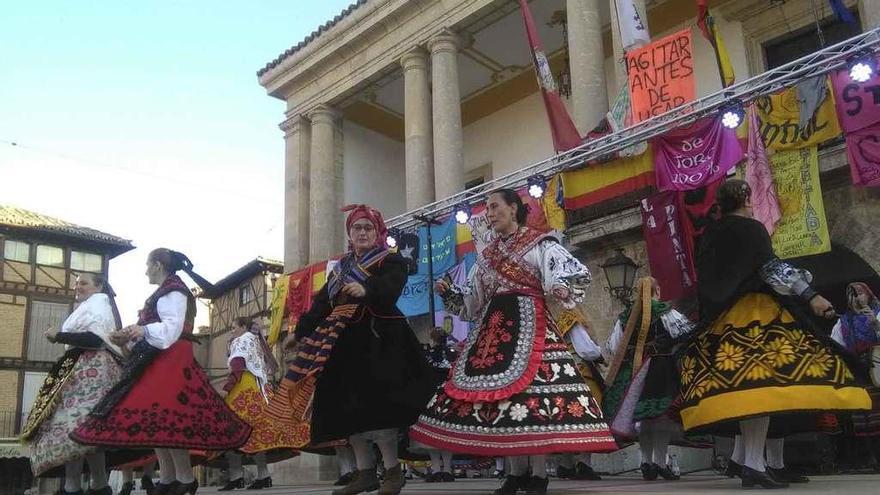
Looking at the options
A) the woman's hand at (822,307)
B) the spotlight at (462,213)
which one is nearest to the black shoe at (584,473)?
the woman's hand at (822,307)

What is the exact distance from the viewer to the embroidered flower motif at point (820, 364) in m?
4.10

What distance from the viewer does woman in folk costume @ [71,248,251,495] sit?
484cm

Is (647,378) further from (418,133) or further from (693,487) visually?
(418,133)

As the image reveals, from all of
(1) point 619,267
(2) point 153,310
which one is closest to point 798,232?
(1) point 619,267

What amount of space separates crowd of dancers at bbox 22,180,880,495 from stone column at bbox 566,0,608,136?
7924 millimetres

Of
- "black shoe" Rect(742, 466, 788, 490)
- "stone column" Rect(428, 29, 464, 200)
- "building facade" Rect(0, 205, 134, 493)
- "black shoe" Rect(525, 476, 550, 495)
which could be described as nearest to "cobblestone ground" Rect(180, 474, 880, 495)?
"black shoe" Rect(742, 466, 788, 490)

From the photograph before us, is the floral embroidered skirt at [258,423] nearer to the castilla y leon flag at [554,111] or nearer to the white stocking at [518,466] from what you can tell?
the white stocking at [518,466]

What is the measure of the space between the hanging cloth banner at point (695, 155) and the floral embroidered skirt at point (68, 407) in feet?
25.0

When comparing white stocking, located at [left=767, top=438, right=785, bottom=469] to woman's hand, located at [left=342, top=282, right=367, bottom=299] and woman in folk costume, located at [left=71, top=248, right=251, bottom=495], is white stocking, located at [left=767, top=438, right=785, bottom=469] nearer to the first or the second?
woman's hand, located at [left=342, top=282, right=367, bottom=299]

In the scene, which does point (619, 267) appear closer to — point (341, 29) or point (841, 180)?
point (841, 180)

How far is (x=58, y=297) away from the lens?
32.1 metres

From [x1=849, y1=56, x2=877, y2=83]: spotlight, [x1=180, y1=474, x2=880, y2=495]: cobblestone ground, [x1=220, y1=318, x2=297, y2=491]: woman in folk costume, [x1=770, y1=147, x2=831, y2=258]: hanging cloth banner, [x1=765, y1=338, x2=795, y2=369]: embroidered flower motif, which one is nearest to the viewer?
[x1=180, y1=474, x2=880, y2=495]: cobblestone ground

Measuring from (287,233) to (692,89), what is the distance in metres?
11.1

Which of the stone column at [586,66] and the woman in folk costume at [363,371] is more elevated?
the stone column at [586,66]
